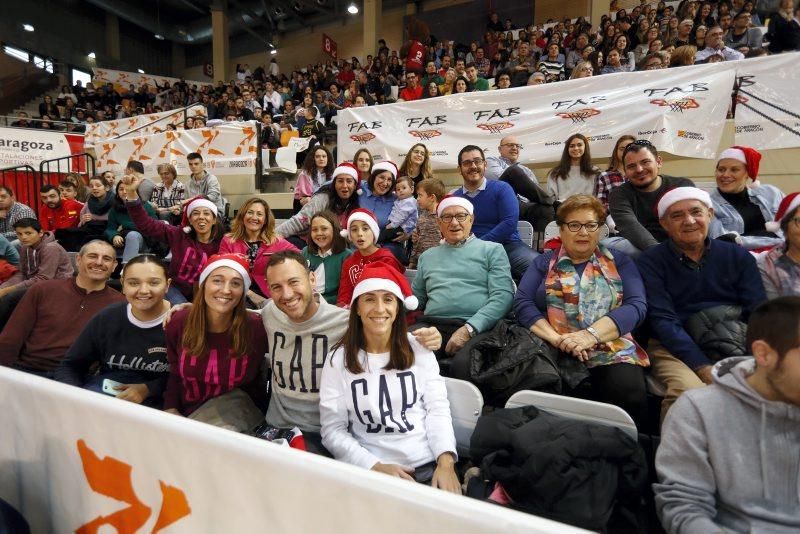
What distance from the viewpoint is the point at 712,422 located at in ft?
3.74

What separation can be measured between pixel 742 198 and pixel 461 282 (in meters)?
1.82

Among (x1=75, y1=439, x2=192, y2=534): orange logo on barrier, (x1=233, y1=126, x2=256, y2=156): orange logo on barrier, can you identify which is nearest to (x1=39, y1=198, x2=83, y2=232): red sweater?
(x1=233, y1=126, x2=256, y2=156): orange logo on barrier

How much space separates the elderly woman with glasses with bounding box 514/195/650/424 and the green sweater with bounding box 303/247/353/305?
54.7 inches

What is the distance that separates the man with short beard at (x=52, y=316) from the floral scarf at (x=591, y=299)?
2.42 m

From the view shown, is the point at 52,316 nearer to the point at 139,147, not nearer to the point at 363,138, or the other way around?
the point at 363,138

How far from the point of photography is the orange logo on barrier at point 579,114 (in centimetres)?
457

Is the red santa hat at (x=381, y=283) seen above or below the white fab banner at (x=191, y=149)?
below

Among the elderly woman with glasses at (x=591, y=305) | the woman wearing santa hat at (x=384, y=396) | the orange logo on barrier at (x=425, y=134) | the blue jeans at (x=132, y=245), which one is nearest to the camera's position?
the woman wearing santa hat at (x=384, y=396)

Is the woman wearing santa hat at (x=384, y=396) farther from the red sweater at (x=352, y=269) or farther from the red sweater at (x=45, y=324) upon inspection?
the red sweater at (x=45, y=324)

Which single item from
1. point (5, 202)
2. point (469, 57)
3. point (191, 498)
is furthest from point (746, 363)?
point (469, 57)

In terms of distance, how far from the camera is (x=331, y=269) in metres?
3.14

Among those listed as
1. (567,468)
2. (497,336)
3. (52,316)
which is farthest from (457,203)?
(52,316)

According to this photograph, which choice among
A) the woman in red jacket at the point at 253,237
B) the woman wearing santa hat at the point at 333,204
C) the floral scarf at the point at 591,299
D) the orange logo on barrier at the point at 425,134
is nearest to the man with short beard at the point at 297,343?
the floral scarf at the point at 591,299

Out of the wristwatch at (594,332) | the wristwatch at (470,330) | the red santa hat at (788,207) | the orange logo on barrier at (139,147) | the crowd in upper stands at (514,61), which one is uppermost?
the crowd in upper stands at (514,61)
